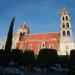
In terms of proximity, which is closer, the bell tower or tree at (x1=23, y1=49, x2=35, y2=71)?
tree at (x1=23, y1=49, x2=35, y2=71)

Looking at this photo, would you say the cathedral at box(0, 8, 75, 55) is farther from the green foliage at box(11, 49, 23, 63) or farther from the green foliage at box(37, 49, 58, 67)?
the green foliage at box(11, 49, 23, 63)

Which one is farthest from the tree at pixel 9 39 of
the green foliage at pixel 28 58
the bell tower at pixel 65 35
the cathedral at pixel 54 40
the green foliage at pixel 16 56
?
the bell tower at pixel 65 35

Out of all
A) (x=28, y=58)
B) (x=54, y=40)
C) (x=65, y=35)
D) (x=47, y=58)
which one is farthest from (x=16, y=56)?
(x=65, y=35)

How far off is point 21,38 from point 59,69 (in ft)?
154

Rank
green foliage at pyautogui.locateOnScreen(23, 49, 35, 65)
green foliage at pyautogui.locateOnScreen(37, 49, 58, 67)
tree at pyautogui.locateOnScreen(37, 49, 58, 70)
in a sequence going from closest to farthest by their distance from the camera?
tree at pyautogui.locateOnScreen(37, 49, 58, 70)
green foliage at pyautogui.locateOnScreen(37, 49, 58, 67)
green foliage at pyautogui.locateOnScreen(23, 49, 35, 65)

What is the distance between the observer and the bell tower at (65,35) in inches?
2980

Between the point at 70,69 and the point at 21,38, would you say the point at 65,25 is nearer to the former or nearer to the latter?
the point at 21,38

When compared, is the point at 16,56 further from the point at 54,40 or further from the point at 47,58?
the point at 54,40

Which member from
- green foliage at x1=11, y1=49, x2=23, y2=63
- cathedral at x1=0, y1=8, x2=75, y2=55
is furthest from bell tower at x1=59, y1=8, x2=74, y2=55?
green foliage at x1=11, y1=49, x2=23, y2=63

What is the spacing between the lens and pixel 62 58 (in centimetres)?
4909

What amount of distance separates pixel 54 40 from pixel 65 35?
4332mm

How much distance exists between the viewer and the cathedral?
250 ft

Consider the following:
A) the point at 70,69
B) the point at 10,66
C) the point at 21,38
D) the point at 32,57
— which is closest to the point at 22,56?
the point at 32,57

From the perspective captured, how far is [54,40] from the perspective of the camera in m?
79.2
